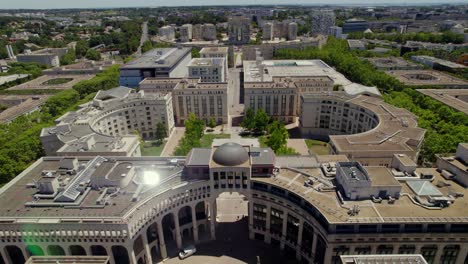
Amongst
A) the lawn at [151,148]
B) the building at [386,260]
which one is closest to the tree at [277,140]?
the lawn at [151,148]

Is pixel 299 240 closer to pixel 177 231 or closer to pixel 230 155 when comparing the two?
pixel 230 155

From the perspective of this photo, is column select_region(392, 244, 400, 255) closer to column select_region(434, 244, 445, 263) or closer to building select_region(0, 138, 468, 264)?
building select_region(0, 138, 468, 264)

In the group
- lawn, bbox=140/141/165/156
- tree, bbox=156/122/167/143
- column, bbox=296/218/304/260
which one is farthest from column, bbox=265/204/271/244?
tree, bbox=156/122/167/143

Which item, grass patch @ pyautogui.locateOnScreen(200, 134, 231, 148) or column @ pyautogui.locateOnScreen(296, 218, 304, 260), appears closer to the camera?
column @ pyautogui.locateOnScreen(296, 218, 304, 260)

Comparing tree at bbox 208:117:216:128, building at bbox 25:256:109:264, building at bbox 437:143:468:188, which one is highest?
building at bbox 437:143:468:188

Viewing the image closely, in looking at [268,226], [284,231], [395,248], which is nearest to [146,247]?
[268,226]
